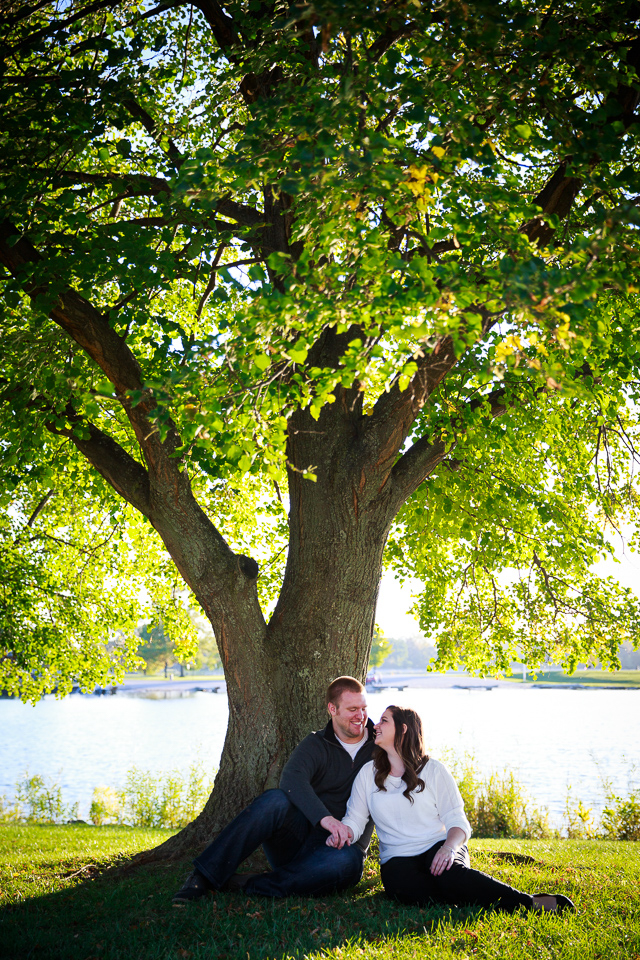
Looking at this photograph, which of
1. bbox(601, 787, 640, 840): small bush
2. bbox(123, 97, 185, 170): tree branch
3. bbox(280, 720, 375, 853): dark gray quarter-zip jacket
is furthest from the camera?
bbox(601, 787, 640, 840): small bush

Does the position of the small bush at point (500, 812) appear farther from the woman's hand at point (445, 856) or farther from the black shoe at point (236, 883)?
the woman's hand at point (445, 856)

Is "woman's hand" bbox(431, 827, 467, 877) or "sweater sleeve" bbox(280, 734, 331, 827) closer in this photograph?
"woman's hand" bbox(431, 827, 467, 877)

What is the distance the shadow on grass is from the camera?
3818 mm

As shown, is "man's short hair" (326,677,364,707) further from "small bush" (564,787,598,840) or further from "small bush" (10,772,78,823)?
"small bush" (10,772,78,823)

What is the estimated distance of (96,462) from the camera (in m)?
6.74

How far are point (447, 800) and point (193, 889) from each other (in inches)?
71.6

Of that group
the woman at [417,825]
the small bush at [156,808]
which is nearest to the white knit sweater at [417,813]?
the woman at [417,825]

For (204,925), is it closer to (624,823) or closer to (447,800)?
(447,800)

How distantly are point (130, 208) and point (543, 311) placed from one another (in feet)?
23.4

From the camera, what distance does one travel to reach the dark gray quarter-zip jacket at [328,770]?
4941mm

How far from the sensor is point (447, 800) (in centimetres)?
451

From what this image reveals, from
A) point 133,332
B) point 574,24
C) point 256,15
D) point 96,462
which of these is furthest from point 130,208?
point 574,24

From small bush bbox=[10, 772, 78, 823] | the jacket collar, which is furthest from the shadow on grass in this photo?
small bush bbox=[10, 772, 78, 823]

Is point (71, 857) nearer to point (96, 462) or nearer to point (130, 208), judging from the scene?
point (96, 462)
